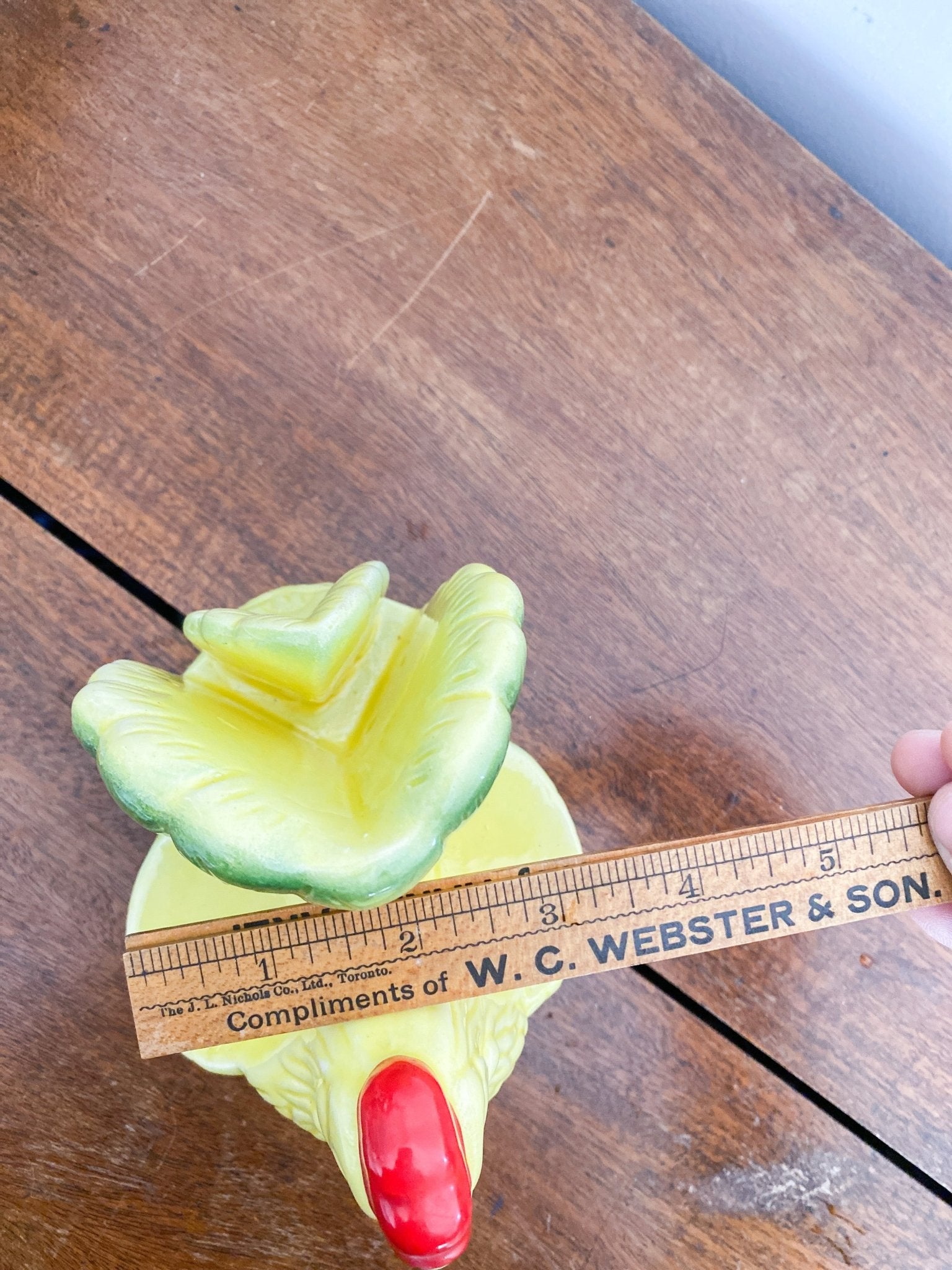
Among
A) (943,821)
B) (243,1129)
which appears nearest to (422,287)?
(943,821)

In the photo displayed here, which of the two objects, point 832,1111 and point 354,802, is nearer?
point 354,802

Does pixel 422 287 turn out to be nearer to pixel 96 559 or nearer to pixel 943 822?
pixel 96 559

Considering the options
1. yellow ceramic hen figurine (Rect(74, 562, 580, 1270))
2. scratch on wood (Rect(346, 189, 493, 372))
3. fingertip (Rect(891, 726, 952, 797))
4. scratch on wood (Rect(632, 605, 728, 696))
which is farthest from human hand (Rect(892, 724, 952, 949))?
scratch on wood (Rect(346, 189, 493, 372))

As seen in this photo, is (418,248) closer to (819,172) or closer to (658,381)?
(658,381)

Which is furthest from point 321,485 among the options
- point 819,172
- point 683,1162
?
point 683,1162

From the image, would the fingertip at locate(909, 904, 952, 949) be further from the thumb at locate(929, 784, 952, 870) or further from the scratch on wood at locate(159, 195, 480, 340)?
the scratch on wood at locate(159, 195, 480, 340)

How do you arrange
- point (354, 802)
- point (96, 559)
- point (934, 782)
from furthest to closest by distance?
1. point (96, 559)
2. point (934, 782)
3. point (354, 802)
